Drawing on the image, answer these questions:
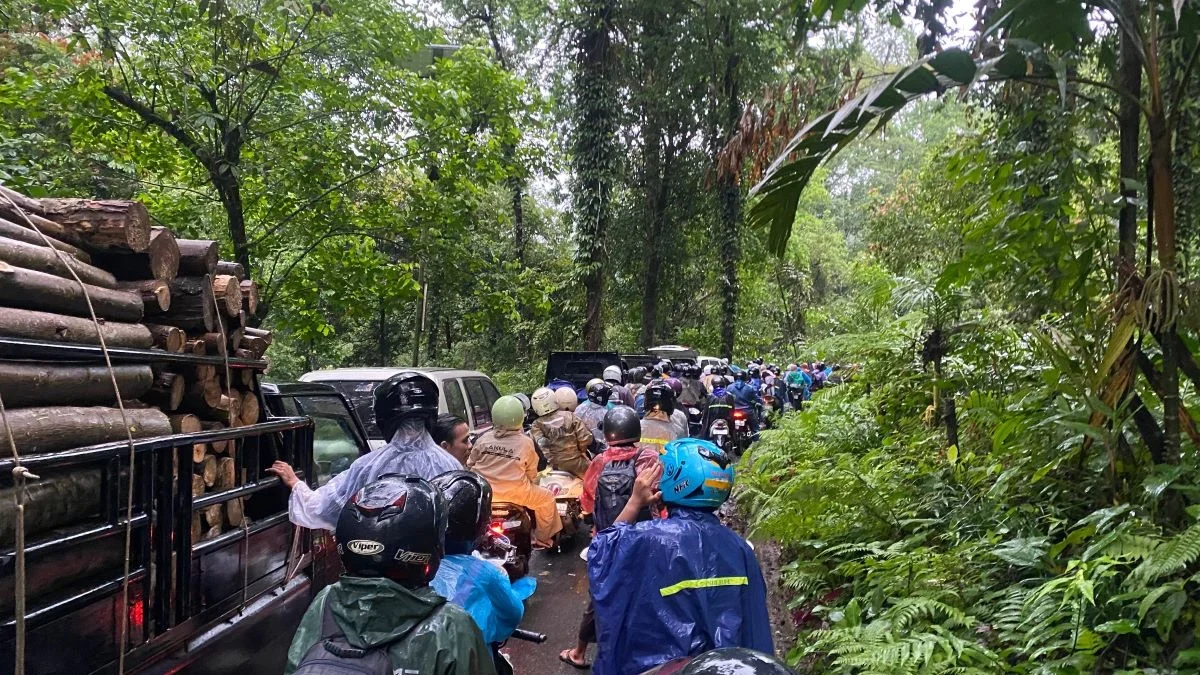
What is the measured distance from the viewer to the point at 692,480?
3.27m

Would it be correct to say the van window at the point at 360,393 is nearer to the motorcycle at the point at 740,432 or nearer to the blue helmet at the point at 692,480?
the blue helmet at the point at 692,480

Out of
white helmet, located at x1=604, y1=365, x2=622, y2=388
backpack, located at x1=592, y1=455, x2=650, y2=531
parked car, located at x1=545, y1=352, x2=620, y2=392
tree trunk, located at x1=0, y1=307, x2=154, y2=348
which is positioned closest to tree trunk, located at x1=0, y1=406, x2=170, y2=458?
tree trunk, located at x1=0, y1=307, x2=154, y2=348

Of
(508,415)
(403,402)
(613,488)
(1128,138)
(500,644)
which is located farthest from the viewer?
(508,415)

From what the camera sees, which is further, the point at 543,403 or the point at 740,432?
the point at 740,432

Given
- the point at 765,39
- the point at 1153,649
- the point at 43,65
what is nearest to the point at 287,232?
the point at 43,65

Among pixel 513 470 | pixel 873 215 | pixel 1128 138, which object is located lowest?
pixel 513 470

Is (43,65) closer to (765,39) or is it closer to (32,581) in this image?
(32,581)

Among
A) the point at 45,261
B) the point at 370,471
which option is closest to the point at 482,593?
the point at 370,471

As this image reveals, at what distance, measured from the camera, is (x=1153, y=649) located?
3346 mm

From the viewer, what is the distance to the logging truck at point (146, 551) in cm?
247

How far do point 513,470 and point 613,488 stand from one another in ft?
4.58

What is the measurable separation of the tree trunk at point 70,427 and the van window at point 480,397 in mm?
6469

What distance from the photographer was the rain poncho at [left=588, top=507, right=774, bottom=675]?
310 cm

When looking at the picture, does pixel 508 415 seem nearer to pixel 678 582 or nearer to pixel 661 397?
pixel 661 397
